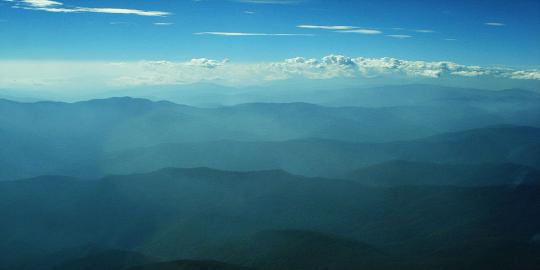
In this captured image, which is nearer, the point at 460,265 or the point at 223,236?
the point at 460,265

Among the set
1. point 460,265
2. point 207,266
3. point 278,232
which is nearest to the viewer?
point 207,266

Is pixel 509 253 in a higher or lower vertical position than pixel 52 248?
higher

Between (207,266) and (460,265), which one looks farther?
(460,265)

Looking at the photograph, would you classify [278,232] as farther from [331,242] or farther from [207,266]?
[207,266]

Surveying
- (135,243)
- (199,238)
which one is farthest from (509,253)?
(135,243)

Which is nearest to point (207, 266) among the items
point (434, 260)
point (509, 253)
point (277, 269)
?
point (277, 269)

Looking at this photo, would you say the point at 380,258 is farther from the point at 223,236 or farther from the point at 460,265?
the point at 223,236

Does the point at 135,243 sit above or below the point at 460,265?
below

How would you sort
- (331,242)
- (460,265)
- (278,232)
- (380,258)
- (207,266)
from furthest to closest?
(278,232) → (331,242) → (380,258) → (460,265) → (207,266)

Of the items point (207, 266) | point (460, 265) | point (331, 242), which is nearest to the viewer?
point (207, 266)
